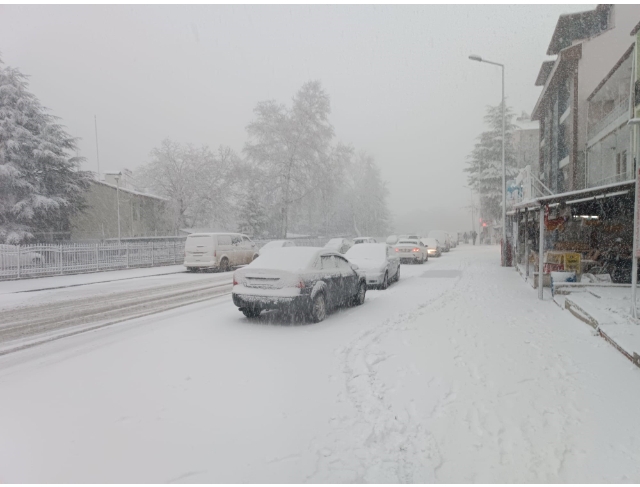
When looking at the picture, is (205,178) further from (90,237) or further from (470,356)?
(470,356)

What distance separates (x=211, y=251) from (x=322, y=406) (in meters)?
17.8

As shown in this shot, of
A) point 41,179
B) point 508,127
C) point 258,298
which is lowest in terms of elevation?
point 258,298

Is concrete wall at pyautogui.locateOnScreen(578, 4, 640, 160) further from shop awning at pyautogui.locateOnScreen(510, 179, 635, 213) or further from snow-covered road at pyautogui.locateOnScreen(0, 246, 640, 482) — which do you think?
snow-covered road at pyautogui.locateOnScreen(0, 246, 640, 482)

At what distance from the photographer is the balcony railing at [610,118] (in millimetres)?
18562

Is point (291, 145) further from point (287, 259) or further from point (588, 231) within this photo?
point (287, 259)

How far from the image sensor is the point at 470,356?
21.2 ft

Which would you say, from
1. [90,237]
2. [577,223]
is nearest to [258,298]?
[577,223]

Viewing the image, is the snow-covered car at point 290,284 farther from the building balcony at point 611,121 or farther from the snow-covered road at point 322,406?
the building balcony at point 611,121

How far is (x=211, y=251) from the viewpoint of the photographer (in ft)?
70.8

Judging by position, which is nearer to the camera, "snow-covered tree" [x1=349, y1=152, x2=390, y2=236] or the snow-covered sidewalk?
the snow-covered sidewalk

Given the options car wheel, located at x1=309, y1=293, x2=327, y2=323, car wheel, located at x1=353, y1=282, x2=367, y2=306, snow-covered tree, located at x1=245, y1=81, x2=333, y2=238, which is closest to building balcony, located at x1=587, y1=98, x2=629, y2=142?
car wheel, located at x1=353, y1=282, x2=367, y2=306

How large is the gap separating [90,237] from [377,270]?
28.3m

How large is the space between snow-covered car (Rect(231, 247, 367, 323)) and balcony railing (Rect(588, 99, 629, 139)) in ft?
52.0

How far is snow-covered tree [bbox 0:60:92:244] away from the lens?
25625 mm
